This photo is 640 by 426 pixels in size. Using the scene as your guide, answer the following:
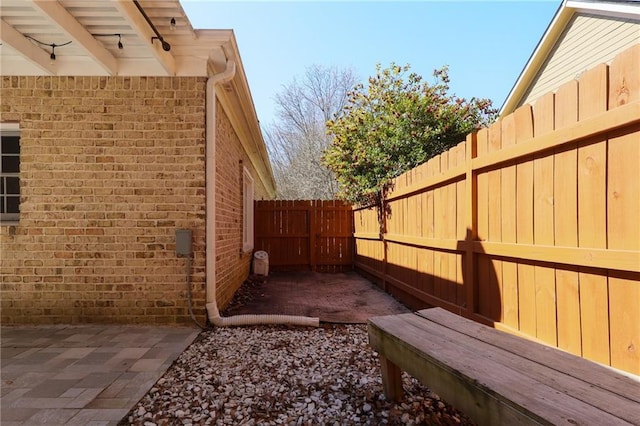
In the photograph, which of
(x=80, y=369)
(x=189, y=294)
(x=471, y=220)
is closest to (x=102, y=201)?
(x=189, y=294)

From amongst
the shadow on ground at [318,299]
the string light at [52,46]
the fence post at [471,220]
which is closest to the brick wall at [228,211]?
the shadow on ground at [318,299]

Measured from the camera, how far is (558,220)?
87.6 inches

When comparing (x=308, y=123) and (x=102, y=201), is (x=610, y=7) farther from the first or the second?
(x=308, y=123)

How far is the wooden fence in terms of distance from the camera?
1.79 meters

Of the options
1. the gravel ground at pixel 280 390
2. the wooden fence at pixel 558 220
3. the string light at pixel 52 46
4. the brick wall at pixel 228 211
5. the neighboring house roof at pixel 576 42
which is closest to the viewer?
the wooden fence at pixel 558 220

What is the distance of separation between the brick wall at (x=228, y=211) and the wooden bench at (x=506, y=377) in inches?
114

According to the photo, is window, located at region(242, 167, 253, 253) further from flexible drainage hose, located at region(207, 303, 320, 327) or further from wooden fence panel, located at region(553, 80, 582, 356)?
wooden fence panel, located at region(553, 80, 582, 356)

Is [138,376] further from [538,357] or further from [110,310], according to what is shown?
[538,357]

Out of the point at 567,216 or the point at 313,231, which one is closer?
the point at 567,216

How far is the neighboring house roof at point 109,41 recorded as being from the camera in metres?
3.08

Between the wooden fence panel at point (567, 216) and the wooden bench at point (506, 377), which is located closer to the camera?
the wooden bench at point (506, 377)

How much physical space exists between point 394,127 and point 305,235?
3615mm

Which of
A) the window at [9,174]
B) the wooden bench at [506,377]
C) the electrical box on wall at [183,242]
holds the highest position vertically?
the window at [9,174]

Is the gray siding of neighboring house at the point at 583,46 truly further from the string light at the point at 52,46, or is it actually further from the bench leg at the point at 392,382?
the string light at the point at 52,46
